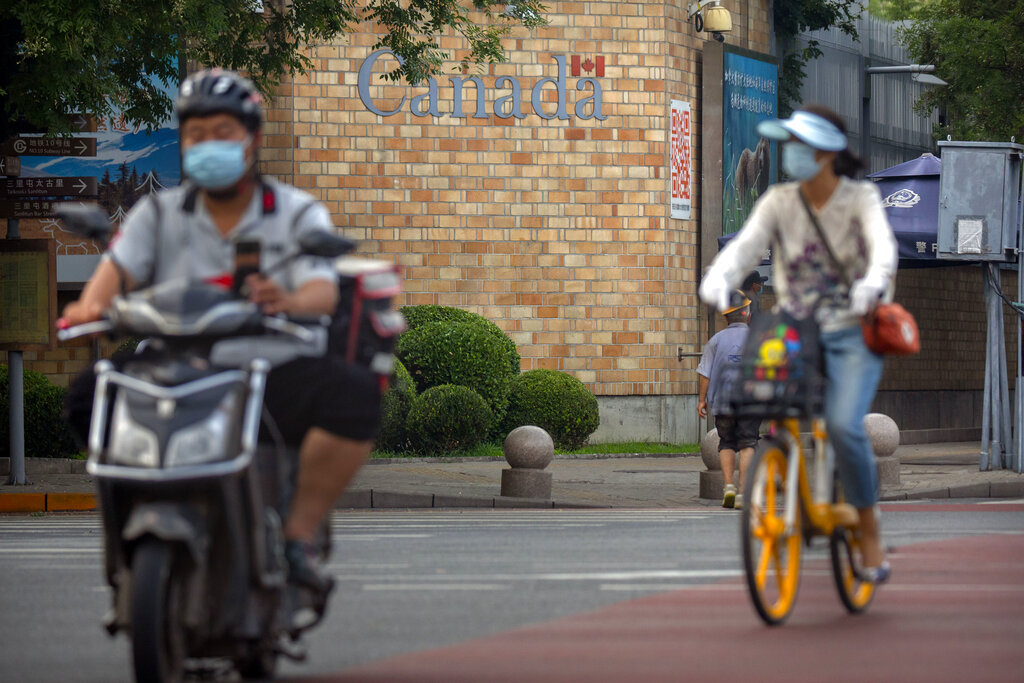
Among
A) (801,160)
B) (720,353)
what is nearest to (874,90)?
(720,353)

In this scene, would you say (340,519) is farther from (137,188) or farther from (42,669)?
(137,188)

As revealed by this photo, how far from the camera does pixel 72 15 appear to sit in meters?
15.4

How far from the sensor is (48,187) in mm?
17547

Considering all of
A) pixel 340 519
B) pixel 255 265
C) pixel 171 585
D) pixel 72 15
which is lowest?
pixel 340 519

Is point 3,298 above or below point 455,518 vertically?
above

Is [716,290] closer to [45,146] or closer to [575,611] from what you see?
[575,611]

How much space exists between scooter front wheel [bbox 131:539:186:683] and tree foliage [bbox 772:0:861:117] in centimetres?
2546

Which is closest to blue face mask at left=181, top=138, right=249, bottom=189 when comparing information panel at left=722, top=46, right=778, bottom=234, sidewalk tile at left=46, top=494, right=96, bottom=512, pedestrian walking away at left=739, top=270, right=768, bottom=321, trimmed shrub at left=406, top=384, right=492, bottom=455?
pedestrian walking away at left=739, top=270, right=768, bottom=321

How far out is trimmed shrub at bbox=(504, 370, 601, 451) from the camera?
74.0 ft

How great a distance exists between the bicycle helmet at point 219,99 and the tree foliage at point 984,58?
23.0 m

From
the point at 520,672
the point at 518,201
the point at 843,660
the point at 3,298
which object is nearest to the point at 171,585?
the point at 520,672

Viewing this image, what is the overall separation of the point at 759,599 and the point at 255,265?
7.67ft

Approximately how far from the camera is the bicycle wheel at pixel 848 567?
6.79 m

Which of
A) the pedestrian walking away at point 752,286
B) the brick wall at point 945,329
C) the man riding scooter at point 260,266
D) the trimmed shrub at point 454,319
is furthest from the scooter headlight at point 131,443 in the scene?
the brick wall at point 945,329
